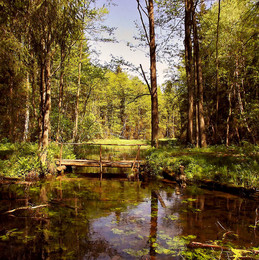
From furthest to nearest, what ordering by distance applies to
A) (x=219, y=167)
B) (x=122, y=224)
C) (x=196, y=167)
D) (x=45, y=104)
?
(x=45, y=104) < (x=196, y=167) < (x=219, y=167) < (x=122, y=224)

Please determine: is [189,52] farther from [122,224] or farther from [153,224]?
[122,224]

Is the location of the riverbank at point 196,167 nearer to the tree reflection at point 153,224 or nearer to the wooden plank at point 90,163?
the wooden plank at point 90,163

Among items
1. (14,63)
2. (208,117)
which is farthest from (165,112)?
(14,63)

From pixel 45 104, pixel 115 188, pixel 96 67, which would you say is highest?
pixel 96 67

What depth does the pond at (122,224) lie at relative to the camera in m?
4.00

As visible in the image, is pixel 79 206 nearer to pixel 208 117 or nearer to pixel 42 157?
pixel 42 157

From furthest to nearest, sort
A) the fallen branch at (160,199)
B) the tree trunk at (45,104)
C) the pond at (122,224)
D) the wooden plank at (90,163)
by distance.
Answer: the wooden plank at (90,163) < the tree trunk at (45,104) < the fallen branch at (160,199) < the pond at (122,224)

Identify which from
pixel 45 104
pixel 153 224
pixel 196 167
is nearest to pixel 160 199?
pixel 153 224

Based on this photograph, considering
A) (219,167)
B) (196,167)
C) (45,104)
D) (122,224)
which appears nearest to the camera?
(122,224)

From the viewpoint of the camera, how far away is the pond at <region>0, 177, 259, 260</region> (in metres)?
4.00

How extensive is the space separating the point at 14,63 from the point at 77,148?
33.5 feet

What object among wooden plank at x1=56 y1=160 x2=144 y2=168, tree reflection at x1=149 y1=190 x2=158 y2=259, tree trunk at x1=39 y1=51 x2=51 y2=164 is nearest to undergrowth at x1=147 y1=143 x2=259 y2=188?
wooden plank at x1=56 y1=160 x2=144 y2=168

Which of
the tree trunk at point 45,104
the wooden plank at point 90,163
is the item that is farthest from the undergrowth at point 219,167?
the tree trunk at point 45,104

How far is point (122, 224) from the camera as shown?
5.32 m
